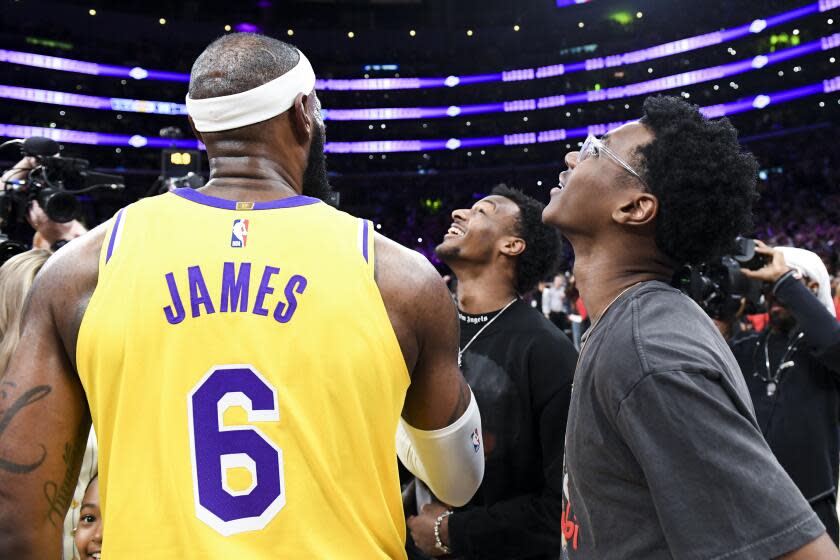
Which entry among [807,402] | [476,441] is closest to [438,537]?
[476,441]

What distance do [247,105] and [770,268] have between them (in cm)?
261

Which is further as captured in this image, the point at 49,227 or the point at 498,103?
the point at 498,103

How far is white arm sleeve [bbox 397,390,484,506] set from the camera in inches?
71.5

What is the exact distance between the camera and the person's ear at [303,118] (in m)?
1.80

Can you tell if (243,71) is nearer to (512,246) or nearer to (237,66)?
(237,66)

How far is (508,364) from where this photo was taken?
2.96 meters

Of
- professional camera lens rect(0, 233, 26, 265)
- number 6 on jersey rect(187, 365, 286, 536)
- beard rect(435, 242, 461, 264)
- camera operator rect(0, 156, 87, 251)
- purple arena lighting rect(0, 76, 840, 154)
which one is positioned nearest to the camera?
number 6 on jersey rect(187, 365, 286, 536)

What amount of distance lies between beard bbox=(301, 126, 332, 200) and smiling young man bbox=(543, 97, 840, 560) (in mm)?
662

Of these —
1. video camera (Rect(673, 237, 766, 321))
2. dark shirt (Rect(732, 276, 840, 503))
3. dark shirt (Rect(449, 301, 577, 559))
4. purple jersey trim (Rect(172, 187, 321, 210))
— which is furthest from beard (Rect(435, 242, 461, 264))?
purple jersey trim (Rect(172, 187, 321, 210))

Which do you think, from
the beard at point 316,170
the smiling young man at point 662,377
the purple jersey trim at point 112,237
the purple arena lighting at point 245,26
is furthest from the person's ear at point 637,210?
the purple arena lighting at point 245,26

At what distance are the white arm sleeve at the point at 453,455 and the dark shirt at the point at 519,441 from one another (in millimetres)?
817

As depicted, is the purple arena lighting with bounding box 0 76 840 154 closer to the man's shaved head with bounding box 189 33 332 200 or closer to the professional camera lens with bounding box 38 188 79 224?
the professional camera lens with bounding box 38 188 79 224

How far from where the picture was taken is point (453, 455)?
185 centimetres

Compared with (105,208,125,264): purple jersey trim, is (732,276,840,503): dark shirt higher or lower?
lower
